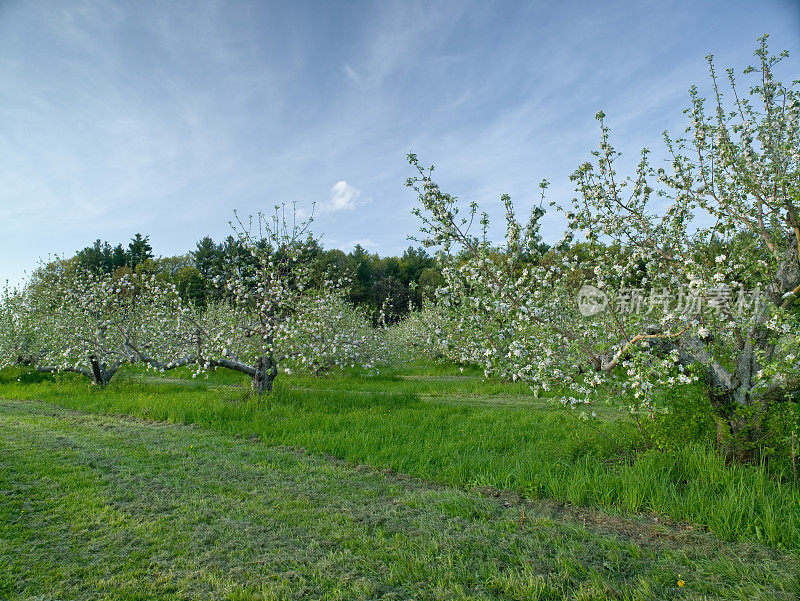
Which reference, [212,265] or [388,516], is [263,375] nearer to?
[388,516]

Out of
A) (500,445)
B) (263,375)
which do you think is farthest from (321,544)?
(263,375)

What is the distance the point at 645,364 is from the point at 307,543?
4.88 metres

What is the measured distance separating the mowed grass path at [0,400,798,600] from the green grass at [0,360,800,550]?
0.46 metres

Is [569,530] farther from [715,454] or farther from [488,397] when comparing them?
[488,397]

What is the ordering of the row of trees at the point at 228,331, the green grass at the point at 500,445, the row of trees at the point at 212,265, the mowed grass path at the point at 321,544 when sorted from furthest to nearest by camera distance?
the row of trees at the point at 212,265 < the row of trees at the point at 228,331 < the green grass at the point at 500,445 < the mowed grass path at the point at 321,544

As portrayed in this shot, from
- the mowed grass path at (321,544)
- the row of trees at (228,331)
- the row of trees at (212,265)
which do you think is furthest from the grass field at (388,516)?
the row of trees at (212,265)

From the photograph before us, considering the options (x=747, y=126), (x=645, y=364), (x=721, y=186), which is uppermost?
(x=747, y=126)

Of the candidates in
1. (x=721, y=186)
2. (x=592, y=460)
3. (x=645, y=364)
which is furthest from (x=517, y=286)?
(x=721, y=186)

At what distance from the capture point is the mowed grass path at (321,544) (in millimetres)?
3836

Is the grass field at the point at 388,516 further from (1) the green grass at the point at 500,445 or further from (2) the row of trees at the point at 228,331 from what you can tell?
(2) the row of trees at the point at 228,331

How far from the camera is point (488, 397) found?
14.9 meters

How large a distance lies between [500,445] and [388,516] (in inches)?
138

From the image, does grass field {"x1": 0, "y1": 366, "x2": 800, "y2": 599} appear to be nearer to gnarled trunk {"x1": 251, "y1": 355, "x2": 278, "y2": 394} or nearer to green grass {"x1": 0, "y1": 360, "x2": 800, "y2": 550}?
green grass {"x1": 0, "y1": 360, "x2": 800, "y2": 550}

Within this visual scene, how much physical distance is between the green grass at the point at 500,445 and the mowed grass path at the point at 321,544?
463 millimetres
